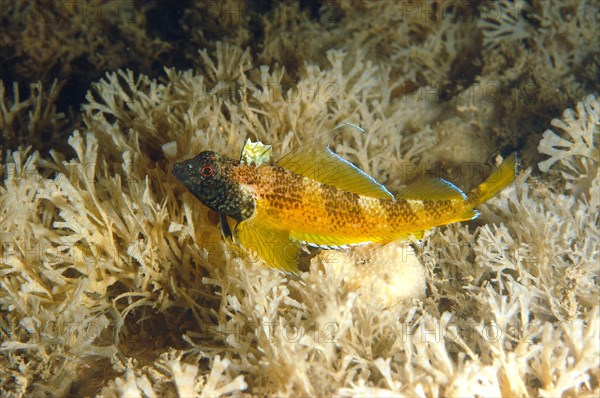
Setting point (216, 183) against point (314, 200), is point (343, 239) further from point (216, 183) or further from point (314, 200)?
point (216, 183)

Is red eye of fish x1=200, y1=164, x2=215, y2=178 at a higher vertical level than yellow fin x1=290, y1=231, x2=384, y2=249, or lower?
higher

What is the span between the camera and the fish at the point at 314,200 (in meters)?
2.97

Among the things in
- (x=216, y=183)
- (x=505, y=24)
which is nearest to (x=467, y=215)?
(x=216, y=183)

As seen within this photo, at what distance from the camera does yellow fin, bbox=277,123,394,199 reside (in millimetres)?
3025

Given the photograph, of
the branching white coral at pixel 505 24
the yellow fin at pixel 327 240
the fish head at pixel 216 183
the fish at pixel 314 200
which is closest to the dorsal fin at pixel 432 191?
the fish at pixel 314 200

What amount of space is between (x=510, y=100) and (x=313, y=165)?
9.75 feet

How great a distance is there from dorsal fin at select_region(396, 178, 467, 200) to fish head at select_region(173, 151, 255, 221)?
116 cm

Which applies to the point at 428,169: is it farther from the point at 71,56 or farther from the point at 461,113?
the point at 71,56

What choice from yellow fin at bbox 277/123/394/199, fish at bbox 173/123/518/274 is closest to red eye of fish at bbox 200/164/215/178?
fish at bbox 173/123/518/274

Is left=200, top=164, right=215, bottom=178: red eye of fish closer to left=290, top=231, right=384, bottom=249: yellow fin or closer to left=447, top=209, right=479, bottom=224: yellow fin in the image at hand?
left=290, top=231, right=384, bottom=249: yellow fin

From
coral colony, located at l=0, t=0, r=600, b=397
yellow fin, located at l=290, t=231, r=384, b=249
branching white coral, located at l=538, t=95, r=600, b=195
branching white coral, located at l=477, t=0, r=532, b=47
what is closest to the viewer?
coral colony, located at l=0, t=0, r=600, b=397

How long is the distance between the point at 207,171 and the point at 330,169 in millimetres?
890

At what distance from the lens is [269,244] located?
119 inches

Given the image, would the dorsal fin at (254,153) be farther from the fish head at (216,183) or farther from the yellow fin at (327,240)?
the yellow fin at (327,240)
